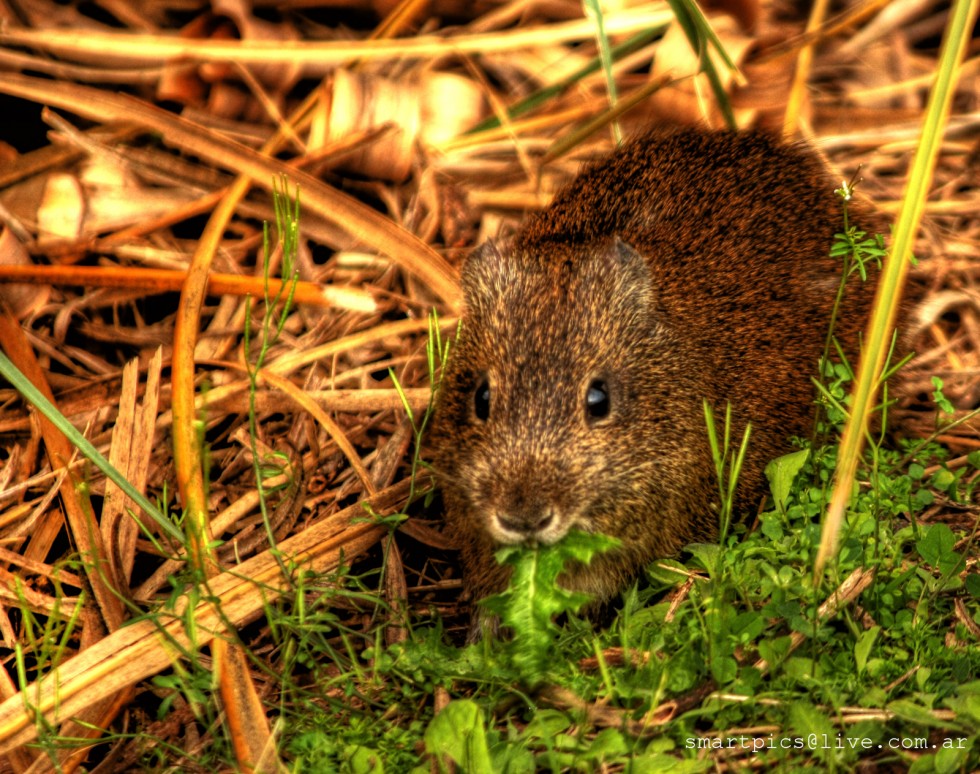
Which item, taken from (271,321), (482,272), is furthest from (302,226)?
(482,272)

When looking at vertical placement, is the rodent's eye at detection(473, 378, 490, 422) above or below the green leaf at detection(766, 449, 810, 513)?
above

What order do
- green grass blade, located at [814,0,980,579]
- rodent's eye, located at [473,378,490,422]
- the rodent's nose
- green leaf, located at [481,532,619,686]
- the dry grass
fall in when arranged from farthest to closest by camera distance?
the dry grass, rodent's eye, located at [473,378,490,422], the rodent's nose, green leaf, located at [481,532,619,686], green grass blade, located at [814,0,980,579]

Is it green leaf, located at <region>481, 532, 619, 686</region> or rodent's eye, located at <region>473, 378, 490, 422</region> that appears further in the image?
rodent's eye, located at <region>473, 378, 490, 422</region>

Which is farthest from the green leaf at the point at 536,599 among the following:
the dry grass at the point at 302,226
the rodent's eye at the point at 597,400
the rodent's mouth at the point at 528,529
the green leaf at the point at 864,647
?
the green leaf at the point at 864,647

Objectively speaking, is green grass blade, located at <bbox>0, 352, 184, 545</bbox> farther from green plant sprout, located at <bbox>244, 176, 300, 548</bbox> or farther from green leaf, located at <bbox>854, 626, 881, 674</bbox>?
green leaf, located at <bbox>854, 626, 881, 674</bbox>

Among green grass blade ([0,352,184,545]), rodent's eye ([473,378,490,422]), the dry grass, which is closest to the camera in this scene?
green grass blade ([0,352,184,545])

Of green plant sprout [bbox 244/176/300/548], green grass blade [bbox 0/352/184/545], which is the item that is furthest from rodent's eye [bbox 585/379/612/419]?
green grass blade [bbox 0/352/184/545]

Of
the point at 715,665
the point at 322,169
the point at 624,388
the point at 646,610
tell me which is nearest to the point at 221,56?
the point at 322,169

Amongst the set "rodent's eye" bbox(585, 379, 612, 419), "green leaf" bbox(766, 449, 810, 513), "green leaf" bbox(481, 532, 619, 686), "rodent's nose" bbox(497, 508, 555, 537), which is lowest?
"green leaf" bbox(481, 532, 619, 686)

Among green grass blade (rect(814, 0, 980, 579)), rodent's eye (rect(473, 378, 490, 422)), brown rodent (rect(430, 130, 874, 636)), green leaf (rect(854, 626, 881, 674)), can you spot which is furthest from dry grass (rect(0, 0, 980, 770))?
green grass blade (rect(814, 0, 980, 579))
